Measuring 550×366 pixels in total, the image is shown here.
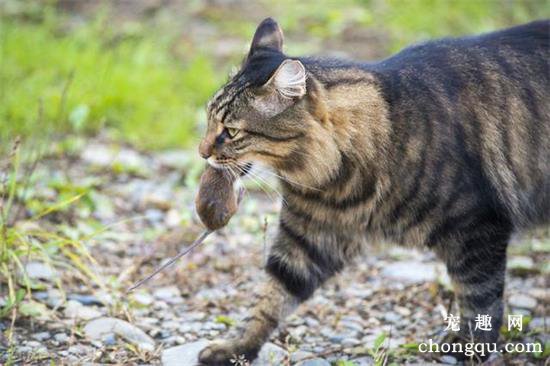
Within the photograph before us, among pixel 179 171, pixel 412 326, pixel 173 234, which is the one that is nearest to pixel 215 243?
pixel 173 234

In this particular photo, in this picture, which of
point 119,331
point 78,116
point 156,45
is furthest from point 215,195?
point 156,45

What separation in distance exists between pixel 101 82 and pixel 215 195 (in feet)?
8.81

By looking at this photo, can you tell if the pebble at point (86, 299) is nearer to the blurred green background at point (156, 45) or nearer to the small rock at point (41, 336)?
the small rock at point (41, 336)

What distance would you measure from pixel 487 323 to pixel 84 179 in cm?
250

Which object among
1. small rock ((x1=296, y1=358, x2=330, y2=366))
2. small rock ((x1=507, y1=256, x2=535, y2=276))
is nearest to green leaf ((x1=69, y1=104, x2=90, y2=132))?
small rock ((x1=296, y1=358, x2=330, y2=366))

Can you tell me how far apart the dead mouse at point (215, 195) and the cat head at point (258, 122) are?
0.35 ft

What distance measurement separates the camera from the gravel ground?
331cm

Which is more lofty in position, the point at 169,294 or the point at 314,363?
the point at 169,294

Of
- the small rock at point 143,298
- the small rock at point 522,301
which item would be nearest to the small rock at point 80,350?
the small rock at point 143,298

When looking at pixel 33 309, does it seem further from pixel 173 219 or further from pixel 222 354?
pixel 173 219

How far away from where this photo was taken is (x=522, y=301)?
3832 mm

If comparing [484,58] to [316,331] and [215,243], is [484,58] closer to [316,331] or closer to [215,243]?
[316,331]

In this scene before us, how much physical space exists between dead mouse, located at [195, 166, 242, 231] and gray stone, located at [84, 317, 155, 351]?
1.82 feet

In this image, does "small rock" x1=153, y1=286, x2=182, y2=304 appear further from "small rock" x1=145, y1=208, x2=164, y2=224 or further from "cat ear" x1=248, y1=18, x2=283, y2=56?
"cat ear" x1=248, y1=18, x2=283, y2=56
